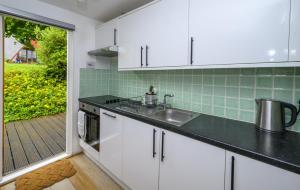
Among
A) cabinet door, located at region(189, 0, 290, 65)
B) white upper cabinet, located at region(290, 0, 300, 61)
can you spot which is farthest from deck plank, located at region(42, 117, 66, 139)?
white upper cabinet, located at region(290, 0, 300, 61)

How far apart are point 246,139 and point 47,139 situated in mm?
3165

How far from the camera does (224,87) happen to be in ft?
4.99

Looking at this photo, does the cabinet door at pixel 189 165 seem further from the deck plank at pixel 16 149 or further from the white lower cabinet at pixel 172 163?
the deck plank at pixel 16 149

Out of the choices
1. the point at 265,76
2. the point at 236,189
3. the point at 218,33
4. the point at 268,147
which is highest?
the point at 218,33

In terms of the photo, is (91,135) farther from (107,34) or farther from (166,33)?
(166,33)

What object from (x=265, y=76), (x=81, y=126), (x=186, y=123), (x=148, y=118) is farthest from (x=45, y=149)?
(x=265, y=76)

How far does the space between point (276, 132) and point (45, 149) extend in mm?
3011

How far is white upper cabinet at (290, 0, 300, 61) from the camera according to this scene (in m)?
0.91

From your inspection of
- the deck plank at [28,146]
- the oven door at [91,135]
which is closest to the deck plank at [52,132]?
the deck plank at [28,146]

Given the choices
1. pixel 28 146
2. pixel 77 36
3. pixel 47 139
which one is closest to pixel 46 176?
pixel 28 146

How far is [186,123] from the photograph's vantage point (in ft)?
4.28

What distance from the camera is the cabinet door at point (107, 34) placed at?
214 centimetres

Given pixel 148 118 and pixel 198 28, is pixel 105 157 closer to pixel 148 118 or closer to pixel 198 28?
pixel 148 118

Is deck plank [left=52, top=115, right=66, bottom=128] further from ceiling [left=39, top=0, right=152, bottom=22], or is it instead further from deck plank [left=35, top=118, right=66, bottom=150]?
ceiling [left=39, top=0, right=152, bottom=22]
